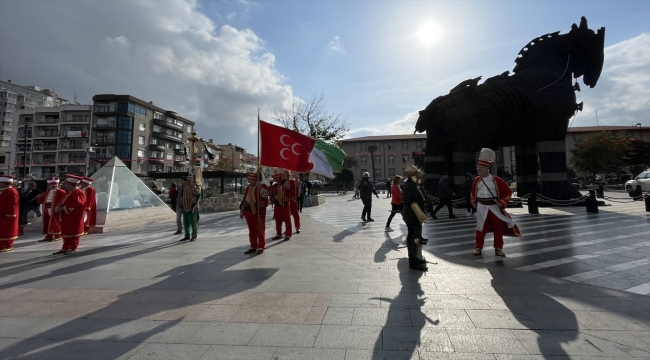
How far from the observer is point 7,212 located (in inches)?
294

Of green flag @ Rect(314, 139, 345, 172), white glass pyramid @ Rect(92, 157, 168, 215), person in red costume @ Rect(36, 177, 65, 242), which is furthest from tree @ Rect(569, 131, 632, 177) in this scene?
person in red costume @ Rect(36, 177, 65, 242)

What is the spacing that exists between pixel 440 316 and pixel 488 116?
→ 47.3 ft

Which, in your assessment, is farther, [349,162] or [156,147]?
[156,147]

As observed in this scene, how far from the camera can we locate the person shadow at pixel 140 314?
2.87 meters

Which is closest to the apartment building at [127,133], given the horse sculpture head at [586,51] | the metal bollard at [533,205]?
the metal bollard at [533,205]

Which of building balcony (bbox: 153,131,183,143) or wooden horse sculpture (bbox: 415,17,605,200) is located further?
building balcony (bbox: 153,131,183,143)

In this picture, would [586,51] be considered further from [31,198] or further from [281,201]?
[31,198]

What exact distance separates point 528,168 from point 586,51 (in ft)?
20.4

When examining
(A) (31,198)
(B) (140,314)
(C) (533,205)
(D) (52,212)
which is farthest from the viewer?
(C) (533,205)

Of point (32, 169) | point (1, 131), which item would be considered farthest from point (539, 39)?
point (1, 131)

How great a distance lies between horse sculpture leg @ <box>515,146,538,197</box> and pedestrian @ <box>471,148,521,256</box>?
45.8ft

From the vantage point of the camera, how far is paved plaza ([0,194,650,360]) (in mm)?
2812

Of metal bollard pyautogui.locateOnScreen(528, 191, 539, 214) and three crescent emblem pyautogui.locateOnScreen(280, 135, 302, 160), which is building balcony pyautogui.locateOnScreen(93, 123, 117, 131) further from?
metal bollard pyautogui.locateOnScreen(528, 191, 539, 214)

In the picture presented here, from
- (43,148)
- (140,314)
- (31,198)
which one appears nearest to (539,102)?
(140,314)
